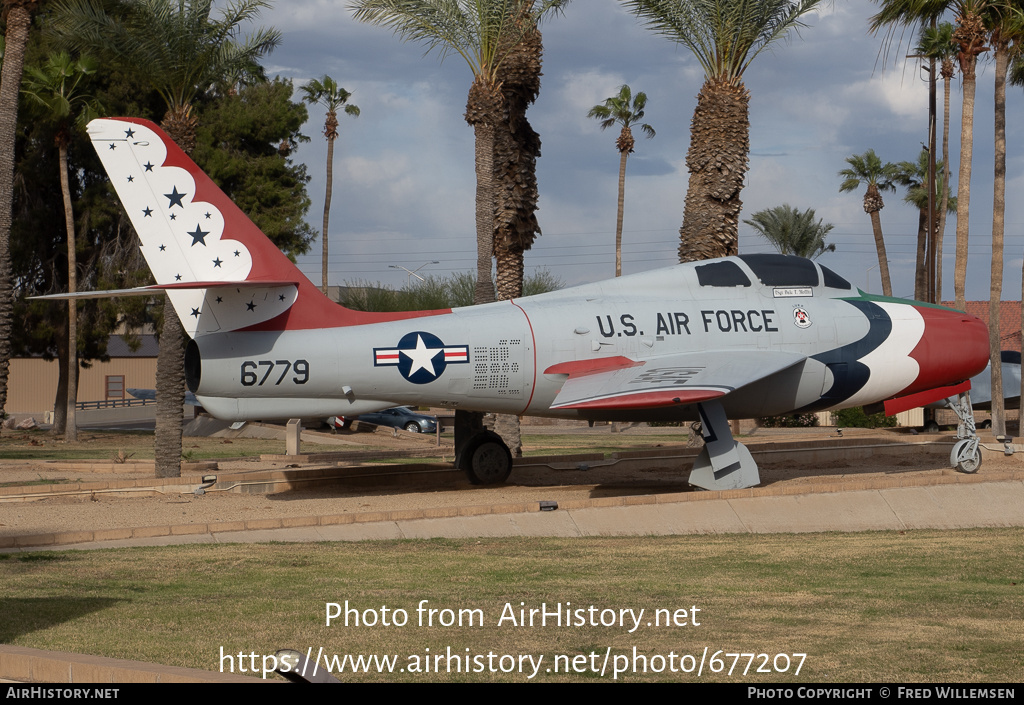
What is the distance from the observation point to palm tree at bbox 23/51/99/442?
39312mm

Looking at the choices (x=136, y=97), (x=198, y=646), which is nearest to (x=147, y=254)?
(x=198, y=646)

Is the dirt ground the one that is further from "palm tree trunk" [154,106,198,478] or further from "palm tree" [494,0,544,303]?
"palm tree" [494,0,544,303]

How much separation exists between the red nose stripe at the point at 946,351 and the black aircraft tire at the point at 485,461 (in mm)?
7520

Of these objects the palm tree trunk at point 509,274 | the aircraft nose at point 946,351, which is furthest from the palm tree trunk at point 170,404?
the aircraft nose at point 946,351

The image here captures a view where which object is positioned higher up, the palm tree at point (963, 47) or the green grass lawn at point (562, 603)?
the palm tree at point (963, 47)

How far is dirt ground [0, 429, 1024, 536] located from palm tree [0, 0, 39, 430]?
3.54 m

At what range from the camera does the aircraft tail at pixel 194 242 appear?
15.5m

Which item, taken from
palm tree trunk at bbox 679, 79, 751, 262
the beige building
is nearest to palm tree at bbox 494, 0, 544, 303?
palm tree trunk at bbox 679, 79, 751, 262

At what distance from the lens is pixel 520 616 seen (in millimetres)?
8234

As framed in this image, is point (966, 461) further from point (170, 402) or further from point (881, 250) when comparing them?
point (881, 250)

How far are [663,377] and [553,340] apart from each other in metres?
1.96

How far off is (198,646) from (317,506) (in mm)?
9605

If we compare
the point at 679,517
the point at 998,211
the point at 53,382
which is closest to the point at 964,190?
the point at 998,211

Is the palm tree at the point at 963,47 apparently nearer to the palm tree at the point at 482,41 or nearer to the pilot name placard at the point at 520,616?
the palm tree at the point at 482,41
